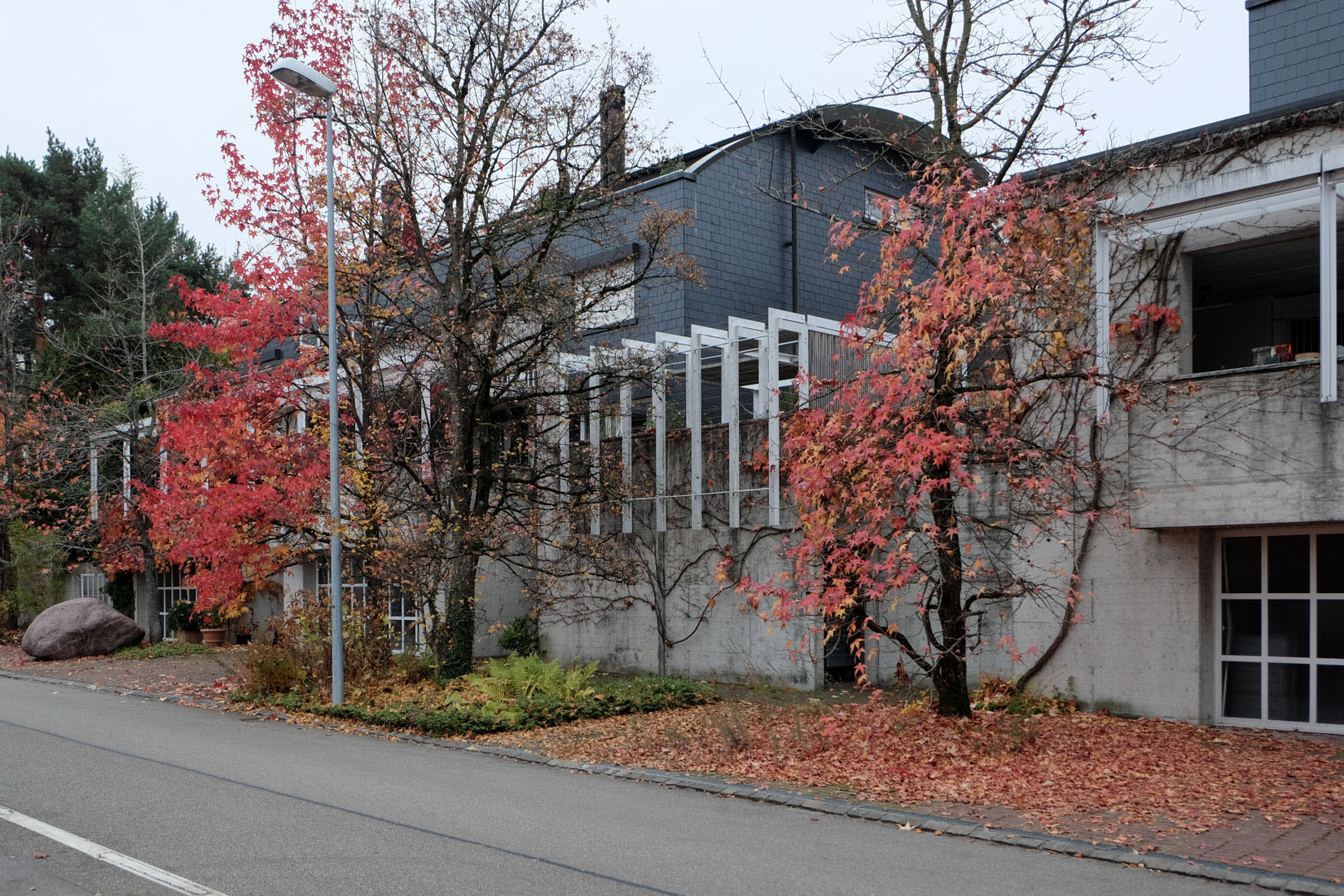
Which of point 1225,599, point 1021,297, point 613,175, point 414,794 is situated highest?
point 613,175

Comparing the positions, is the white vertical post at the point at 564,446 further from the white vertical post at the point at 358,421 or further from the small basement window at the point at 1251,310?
the small basement window at the point at 1251,310

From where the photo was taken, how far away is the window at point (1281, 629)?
12.3 metres

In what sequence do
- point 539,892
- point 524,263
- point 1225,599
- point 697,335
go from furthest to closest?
point 697,335 < point 524,263 < point 1225,599 < point 539,892

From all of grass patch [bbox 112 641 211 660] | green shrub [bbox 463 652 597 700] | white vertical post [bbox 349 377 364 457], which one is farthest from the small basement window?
grass patch [bbox 112 641 211 660]

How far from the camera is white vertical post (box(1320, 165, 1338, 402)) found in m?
11.0

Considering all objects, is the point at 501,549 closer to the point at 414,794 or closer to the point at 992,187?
the point at 414,794

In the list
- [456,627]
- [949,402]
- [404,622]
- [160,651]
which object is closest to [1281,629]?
[949,402]

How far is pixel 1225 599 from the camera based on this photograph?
12.9 metres

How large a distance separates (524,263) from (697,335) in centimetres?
294

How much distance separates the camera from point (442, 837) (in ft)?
26.2

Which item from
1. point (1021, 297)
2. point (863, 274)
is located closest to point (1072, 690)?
point (1021, 297)

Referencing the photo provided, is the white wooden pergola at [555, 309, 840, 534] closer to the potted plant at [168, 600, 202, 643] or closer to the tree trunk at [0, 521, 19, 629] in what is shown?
the potted plant at [168, 600, 202, 643]

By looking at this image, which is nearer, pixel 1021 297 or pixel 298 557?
→ pixel 1021 297

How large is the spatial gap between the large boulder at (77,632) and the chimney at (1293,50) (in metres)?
24.6
